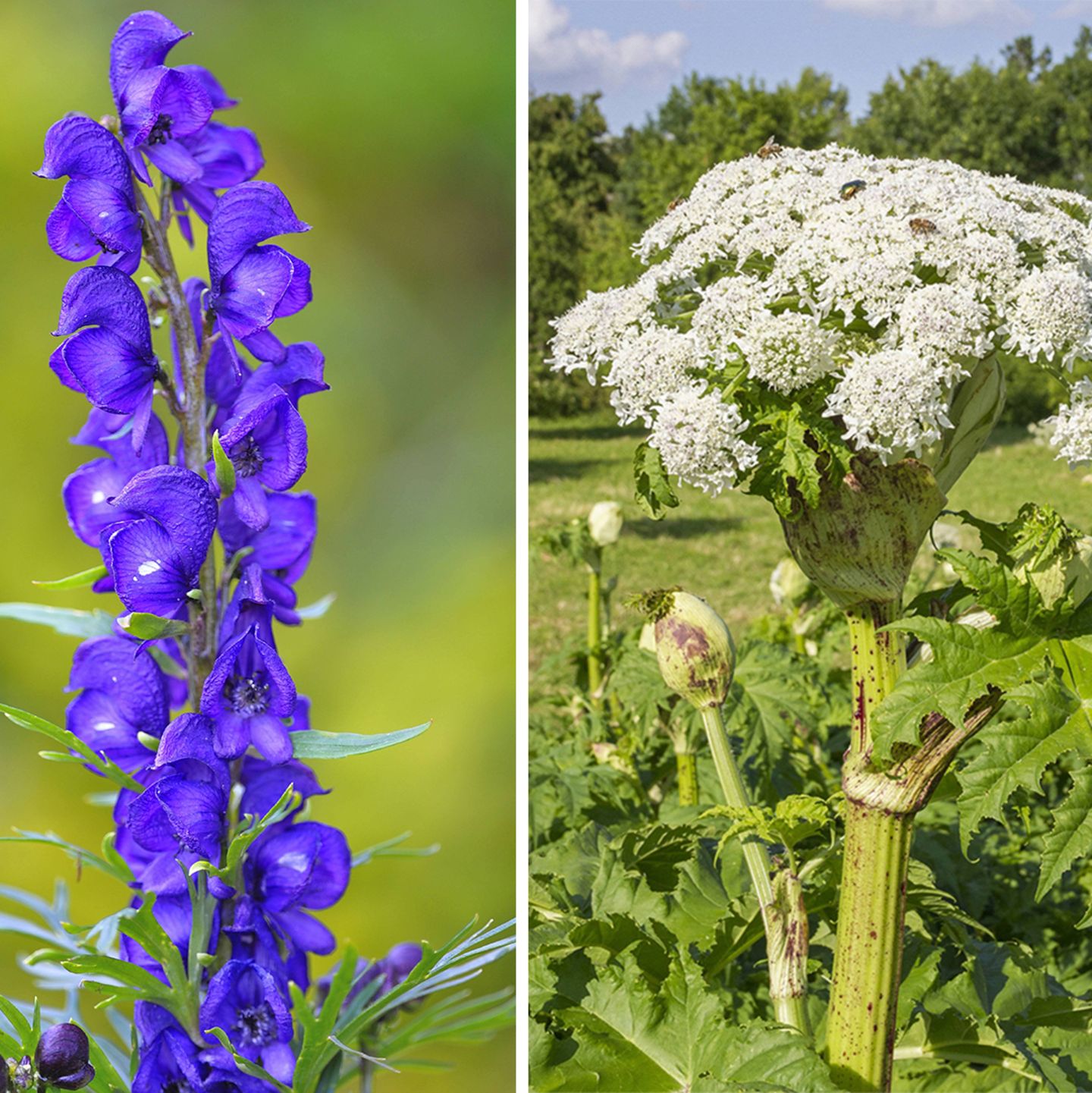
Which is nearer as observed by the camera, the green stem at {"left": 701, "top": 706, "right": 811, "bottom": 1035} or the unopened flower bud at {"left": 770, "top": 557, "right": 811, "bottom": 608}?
the green stem at {"left": 701, "top": 706, "right": 811, "bottom": 1035}

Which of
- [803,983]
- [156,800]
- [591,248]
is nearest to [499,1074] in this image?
[803,983]

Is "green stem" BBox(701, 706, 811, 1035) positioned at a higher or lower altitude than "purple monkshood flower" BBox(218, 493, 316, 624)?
lower

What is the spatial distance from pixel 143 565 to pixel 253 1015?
26cm

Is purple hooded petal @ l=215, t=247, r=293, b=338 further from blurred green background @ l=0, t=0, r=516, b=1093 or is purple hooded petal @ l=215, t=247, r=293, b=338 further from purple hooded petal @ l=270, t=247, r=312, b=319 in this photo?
blurred green background @ l=0, t=0, r=516, b=1093

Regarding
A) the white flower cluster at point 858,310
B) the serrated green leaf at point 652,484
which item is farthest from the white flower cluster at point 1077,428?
the serrated green leaf at point 652,484

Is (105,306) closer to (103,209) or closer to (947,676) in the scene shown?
(103,209)

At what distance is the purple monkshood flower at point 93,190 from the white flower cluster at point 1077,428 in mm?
661

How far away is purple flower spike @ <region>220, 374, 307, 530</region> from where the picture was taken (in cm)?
69

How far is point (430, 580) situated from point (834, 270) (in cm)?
127

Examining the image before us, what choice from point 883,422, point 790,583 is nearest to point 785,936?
point 883,422

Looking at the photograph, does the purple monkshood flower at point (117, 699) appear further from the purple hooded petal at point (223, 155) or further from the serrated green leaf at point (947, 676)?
the serrated green leaf at point (947, 676)

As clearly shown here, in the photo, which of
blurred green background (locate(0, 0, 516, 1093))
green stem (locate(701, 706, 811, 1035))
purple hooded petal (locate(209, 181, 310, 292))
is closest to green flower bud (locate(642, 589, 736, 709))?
green stem (locate(701, 706, 811, 1035))

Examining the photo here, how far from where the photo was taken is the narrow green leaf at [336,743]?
2.13 feet

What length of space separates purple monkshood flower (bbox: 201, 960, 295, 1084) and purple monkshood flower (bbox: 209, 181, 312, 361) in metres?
0.35
